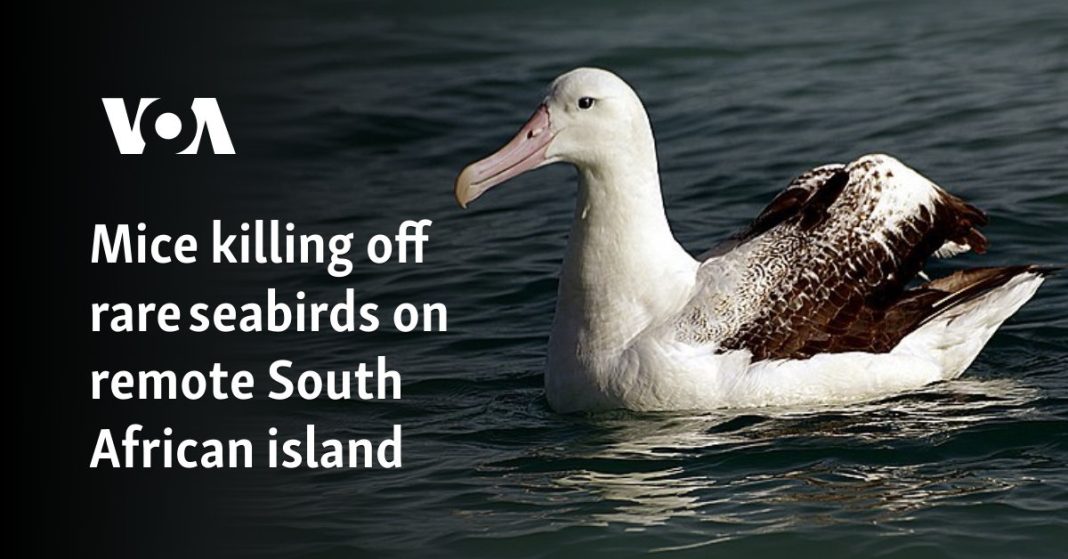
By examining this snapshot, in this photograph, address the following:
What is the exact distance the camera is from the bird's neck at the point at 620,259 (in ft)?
32.7

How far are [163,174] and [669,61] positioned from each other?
17.0ft

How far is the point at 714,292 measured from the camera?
10141 mm

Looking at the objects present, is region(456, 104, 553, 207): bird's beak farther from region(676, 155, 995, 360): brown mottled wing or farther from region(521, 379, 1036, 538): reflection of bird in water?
region(521, 379, 1036, 538): reflection of bird in water

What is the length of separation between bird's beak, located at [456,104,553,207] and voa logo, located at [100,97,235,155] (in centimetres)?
751

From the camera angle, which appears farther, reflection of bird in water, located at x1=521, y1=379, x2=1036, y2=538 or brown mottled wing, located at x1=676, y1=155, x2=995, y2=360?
brown mottled wing, located at x1=676, y1=155, x2=995, y2=360

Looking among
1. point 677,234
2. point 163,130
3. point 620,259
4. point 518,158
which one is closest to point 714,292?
point 620,259

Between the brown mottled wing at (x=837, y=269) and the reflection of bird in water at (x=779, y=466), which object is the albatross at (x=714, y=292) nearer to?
the brown mottled wing at (x=837, y=269)

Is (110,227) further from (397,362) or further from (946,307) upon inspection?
(946,307)

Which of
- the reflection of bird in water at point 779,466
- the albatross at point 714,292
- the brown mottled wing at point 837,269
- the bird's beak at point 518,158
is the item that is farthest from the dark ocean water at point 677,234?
the bird's beak at point 518,158

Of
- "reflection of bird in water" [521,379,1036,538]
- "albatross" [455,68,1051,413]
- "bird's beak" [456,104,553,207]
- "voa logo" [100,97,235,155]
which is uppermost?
"voa logo" [100,97,235,155]

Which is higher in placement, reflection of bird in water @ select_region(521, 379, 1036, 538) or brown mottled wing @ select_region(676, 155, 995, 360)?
brown mottled wing @ select_region(676, 155, 995, 360)

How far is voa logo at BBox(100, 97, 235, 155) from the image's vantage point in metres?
17.6

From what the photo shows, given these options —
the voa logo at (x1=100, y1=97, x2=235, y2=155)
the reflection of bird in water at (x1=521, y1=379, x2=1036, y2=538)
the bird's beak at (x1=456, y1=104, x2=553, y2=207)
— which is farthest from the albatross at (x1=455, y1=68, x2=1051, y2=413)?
the voa logo at (x1=100, y1=97, x2=235, y2=155)

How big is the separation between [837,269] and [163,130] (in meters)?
9.16
